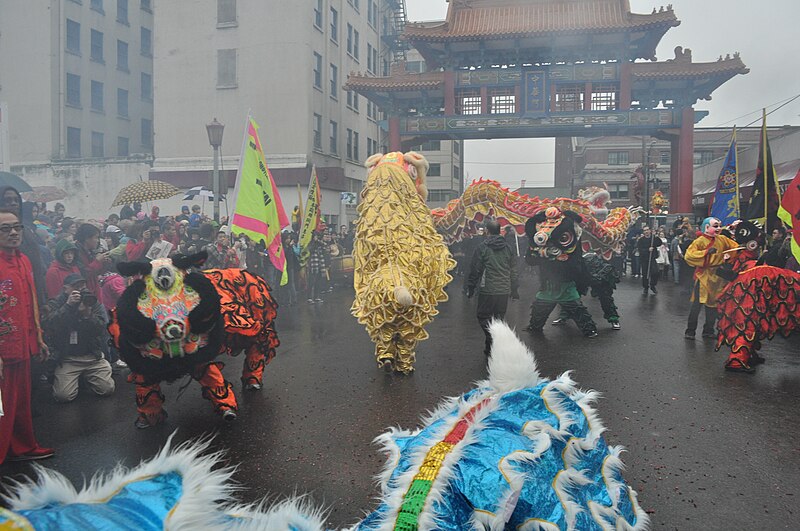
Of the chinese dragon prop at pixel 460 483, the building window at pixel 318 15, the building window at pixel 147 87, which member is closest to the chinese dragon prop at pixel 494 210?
the chinese dragon prop at pixel 460 483

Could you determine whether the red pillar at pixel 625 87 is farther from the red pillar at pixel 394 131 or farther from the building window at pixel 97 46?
the building window at pixel 97 46

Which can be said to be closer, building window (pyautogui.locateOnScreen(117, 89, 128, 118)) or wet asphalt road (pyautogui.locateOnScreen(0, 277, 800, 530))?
wet asphalt road (pyautogui.locateOnScreen(0, 277, 800, 530))

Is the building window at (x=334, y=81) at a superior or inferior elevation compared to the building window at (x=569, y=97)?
superior

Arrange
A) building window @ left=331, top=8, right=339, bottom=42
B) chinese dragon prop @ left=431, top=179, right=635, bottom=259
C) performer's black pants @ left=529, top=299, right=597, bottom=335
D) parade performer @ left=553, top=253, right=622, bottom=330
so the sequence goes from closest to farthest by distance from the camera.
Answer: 1. performer's black pants @ left=529, top=299, right=597, bottom=335
2. parade performer @ left=553, top=253, right=622, bottom=330
3. chinese dragon prop @ left=431, top=179, right=635, bottom=259
4. building window @ left=331, top=8, right=339, bottom=42

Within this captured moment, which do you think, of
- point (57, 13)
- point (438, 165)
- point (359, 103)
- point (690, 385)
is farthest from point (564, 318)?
point (438, 165)

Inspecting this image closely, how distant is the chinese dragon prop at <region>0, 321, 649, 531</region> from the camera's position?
3.23 ft

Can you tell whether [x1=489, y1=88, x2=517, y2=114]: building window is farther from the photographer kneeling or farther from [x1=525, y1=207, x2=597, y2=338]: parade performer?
the photographer kneeling

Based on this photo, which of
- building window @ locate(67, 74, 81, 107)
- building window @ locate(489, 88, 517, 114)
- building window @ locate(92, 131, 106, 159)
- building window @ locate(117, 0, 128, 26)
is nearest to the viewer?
building window @ locate(489, 88, 517, 114)

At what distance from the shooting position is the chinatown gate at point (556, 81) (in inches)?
826

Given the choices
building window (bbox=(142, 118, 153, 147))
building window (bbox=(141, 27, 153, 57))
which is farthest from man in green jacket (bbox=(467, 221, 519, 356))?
building window (bbox=(142, 118, 153, 147))

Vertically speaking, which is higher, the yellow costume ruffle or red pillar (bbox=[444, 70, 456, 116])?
red pillar (bbox=[444, 70, 456, 116])

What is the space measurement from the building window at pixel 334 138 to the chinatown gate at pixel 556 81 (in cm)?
452

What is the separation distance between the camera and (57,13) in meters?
20.4

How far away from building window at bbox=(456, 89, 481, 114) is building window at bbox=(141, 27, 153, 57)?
1430 cm
